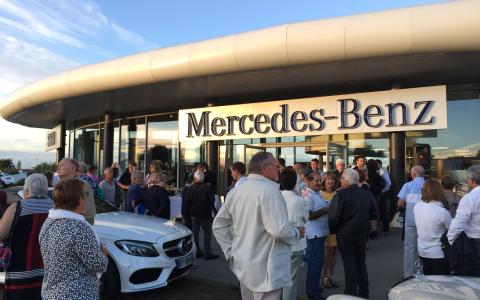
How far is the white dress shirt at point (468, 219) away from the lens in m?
4.87

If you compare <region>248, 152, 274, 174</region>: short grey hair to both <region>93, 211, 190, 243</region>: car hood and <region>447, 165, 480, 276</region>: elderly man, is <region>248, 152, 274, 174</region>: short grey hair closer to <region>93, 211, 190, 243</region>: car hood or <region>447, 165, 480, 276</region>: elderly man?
<region>447, 165, 480, 276</region>: elderly man

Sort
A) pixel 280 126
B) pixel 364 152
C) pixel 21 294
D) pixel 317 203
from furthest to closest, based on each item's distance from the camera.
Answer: pixel 364 152 → pixel 280 126 → pixel 317 203 → pixel 21 294

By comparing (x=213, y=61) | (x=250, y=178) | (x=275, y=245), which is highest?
(x=213, y=61)

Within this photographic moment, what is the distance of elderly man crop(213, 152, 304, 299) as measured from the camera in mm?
3566

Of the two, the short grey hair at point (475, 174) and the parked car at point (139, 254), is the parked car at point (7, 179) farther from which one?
the short grey hair at point (475, 174)

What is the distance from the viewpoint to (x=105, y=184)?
1029 centimetres

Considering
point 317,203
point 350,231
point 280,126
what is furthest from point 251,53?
point 350,231

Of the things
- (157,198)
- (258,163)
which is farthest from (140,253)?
(258,163)

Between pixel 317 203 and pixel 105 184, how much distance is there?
5.86 meters

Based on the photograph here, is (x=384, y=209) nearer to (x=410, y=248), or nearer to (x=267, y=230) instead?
(x=410, y=248)

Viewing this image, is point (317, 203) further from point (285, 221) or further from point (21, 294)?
point (21, 294)

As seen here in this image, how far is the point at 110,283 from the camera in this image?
5.75 meters

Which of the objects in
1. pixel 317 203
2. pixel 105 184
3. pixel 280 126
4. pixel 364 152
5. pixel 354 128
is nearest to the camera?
pixel 317 203

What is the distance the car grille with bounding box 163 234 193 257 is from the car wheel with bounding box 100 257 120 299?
715mm
